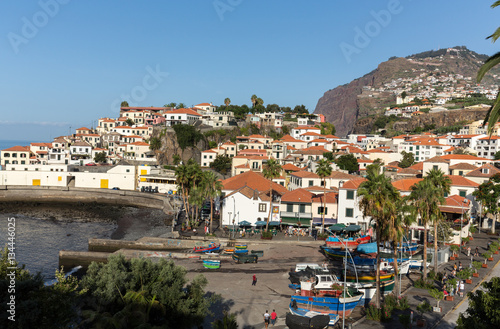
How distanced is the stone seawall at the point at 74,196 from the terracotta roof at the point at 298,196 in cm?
3898

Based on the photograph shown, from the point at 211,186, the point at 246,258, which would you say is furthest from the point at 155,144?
the point at 246,258

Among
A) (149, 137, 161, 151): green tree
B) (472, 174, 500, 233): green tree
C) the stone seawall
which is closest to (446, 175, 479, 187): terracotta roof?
(472, 174, 500, 233): green tree

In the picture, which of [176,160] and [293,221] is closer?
[293,221]

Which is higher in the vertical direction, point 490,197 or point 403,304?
point 490,197

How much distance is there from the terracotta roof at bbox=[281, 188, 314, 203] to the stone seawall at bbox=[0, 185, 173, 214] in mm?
38976

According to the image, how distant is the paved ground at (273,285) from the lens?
2548cm

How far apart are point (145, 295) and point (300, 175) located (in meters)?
47.9

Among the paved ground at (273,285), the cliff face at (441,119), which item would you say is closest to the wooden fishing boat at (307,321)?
the paved ground at (273,285)

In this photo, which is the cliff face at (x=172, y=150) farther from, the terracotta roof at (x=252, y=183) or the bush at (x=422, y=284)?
the bush at (x=422, y=284)

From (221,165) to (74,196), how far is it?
124ft

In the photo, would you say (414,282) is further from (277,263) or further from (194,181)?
(194,181)

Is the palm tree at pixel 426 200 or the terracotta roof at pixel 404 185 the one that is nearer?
the palm tree at pixel 426 200

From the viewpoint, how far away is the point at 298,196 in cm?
5469

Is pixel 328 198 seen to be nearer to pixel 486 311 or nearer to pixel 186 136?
pixel 486 311
